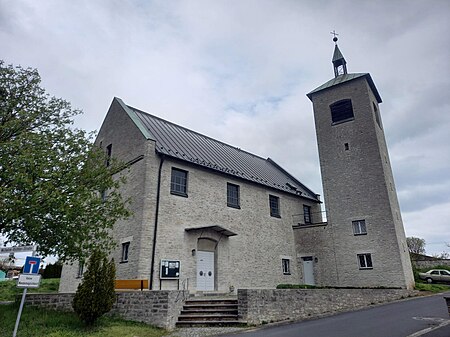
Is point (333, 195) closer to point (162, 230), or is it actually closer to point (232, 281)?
point (232, 281)

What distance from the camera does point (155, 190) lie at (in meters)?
16.4

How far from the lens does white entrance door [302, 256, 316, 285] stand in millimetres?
23609

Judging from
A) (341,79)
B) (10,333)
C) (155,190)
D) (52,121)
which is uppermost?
(341,79)

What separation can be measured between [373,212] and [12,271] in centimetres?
4813

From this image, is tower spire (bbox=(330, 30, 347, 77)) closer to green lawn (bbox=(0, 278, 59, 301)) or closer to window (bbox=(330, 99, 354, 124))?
window (bbox=(330, 99, 354, 124))

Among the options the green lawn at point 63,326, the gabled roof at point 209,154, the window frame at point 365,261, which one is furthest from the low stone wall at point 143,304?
the window frame at point 365,261

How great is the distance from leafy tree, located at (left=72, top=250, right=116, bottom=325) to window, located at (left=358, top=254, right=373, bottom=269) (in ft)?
55.7

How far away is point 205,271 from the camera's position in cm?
1738

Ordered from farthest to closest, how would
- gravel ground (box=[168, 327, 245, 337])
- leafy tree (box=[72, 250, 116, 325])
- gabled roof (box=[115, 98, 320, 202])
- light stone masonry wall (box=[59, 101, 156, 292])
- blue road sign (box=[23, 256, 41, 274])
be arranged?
1. gabled roof (box=[115, 98, 320, 202])
2. light stone masonry wall (box=[59, 101, 156, 292])
3. leafy tree (box=[72, 250, 116, 325])
4. gravel ground (box=[168, 327, 245, 337])
5. blue road sign (box=[23, 256, 41, 274])

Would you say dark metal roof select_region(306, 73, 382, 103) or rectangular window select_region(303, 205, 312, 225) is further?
rectangular window select_region(303, 205, 312, 225)

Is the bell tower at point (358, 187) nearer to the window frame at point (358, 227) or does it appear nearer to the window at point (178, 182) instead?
the window frame at point (358, 227)

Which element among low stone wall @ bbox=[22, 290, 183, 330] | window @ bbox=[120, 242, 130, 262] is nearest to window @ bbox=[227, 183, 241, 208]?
window @ bbox=[120, 242, 130, 262]

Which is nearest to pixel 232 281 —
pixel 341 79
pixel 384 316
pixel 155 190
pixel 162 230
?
pixel 162 230

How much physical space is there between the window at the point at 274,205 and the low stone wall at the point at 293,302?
8135 mm
